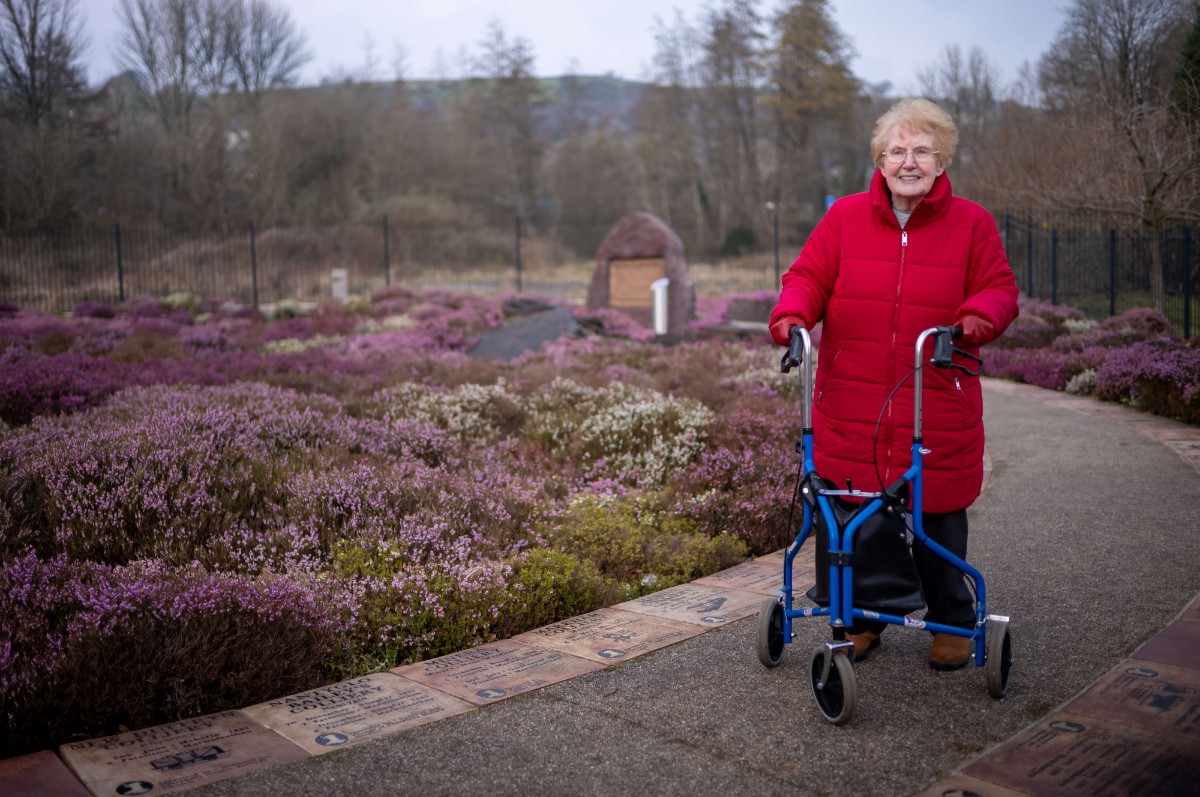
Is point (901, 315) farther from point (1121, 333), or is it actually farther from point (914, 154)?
point (1121, 333)

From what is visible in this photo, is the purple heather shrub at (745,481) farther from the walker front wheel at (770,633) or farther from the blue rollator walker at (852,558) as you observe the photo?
the blue rollator walker at (852,558)

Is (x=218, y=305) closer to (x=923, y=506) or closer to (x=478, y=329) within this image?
(x=478, y=329)

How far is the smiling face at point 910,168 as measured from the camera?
Result: 10.2 ft

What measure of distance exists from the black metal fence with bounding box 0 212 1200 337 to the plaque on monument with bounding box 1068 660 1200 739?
40.0ft

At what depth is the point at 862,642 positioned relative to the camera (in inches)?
134

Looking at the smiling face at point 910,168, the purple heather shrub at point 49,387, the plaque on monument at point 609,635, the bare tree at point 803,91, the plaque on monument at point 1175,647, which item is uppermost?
the bare tree at point 803,91

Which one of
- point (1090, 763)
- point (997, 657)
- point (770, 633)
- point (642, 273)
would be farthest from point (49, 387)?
point (642, 273)

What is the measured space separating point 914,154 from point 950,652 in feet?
5.53

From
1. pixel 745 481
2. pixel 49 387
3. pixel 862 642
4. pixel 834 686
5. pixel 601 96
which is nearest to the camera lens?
pixel 834 686

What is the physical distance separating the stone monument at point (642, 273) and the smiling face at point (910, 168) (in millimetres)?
13268

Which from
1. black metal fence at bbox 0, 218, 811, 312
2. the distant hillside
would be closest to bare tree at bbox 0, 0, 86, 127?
black metal fence at bbox 0, 218, 811, 312

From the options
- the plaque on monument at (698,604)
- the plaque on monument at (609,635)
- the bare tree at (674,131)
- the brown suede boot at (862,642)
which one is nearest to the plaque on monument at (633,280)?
the plaque on monument at (698,604)

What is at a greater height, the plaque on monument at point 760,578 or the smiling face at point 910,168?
the smiling face at point 910,168

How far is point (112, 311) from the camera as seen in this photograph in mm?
19328
